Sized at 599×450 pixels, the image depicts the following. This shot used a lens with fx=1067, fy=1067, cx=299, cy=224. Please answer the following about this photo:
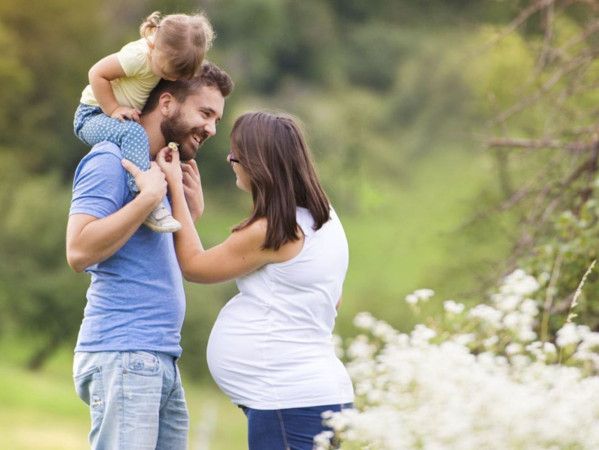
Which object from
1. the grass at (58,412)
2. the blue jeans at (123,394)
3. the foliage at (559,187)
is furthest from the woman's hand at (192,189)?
the grass at (58,412)

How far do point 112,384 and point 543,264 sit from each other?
3.05m

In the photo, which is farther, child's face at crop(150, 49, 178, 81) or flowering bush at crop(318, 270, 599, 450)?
child's face at crop(150, 49, 178, 81)

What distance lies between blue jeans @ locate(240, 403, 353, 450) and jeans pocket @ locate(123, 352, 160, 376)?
356 mm

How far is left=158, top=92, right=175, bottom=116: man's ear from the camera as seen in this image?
11.2 ft

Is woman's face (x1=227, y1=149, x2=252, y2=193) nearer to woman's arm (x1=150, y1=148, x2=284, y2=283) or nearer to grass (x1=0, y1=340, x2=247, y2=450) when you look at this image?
woman's arm (x1=150, y1=148, x2=284, y2=283)

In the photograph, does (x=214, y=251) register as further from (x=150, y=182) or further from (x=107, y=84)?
(x=107, y=84)

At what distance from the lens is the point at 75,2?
43469mm

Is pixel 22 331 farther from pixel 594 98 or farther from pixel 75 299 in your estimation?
pixel 594 98

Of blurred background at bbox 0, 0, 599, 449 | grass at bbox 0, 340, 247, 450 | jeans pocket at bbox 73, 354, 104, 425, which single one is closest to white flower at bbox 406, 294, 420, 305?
jeans pocket at bbox 73, 354, 104, 425

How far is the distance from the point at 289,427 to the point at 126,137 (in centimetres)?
101

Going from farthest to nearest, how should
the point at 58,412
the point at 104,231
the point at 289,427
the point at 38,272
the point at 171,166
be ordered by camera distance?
1. the point at 38,272
2. the point at 58,412
3. the point at 171,166
4. the point at 289,427
5. the point at 104,231

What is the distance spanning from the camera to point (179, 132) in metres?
A: 3.40

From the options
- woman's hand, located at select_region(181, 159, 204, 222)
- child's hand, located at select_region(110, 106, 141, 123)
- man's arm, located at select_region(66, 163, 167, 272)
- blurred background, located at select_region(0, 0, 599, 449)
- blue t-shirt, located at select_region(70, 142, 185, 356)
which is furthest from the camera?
blurred background, located at select_region(0, 0, 599, 449)

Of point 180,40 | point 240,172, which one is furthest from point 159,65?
point 240,172
